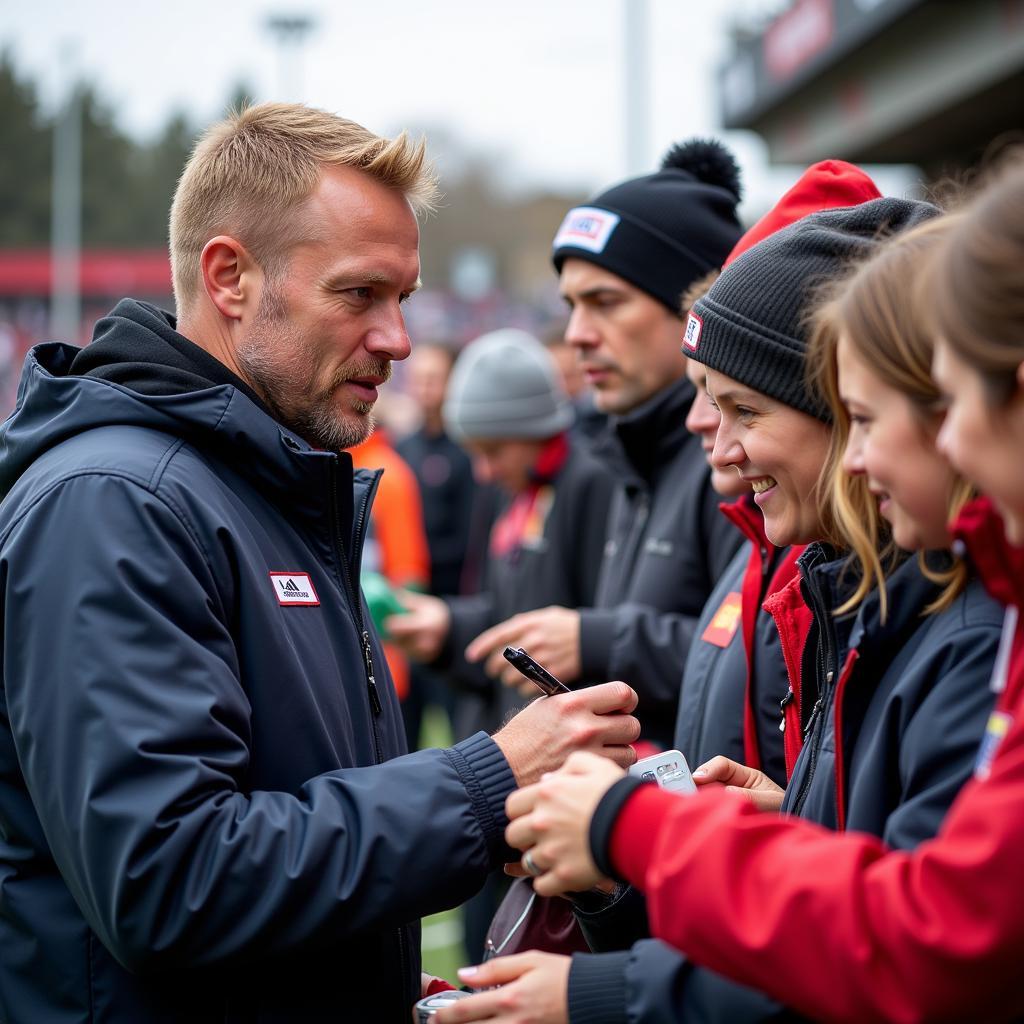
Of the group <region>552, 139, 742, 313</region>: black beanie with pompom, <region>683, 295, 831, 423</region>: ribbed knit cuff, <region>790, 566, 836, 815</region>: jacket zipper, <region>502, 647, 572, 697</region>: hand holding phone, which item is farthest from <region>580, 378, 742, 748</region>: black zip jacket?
<region>790, 566, 836, 815</region>: jacket zipper

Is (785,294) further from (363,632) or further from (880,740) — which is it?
(363,632)

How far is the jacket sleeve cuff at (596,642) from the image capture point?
136 inches

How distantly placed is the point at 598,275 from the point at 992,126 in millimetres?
8066

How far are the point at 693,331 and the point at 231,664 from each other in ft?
3.61

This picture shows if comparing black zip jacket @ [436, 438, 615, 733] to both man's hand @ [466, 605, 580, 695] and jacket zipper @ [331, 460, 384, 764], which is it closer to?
man's hand @ [466, 605, 580, 695]

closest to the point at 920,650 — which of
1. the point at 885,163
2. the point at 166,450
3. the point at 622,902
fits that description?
the point at 622,902

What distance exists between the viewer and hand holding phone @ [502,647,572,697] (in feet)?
6.66

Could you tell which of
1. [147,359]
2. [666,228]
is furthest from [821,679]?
[666,228]

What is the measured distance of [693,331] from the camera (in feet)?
7.74

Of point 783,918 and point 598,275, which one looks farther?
point 598,275

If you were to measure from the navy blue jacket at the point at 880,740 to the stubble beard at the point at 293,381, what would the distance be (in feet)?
3.48

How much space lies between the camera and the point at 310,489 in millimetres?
2189

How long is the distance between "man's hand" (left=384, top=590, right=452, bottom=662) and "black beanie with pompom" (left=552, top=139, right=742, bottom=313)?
159cm

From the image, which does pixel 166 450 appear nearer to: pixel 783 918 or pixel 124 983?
pixel 124 983
